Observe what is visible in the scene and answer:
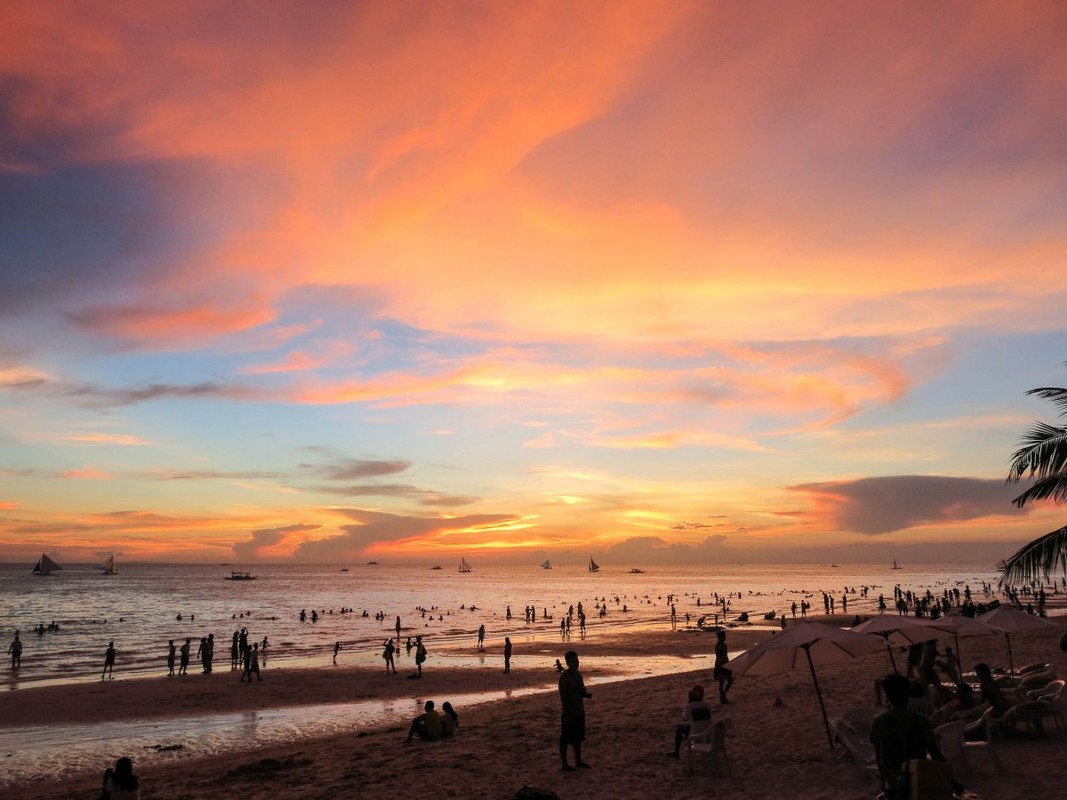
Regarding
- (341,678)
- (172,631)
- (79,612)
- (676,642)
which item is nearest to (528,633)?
(676,642)

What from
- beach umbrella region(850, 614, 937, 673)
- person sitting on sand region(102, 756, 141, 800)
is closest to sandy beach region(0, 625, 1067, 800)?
beach umbrella region(850, 614, 937, 673)

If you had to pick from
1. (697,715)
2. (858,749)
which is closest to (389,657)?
(697,715)

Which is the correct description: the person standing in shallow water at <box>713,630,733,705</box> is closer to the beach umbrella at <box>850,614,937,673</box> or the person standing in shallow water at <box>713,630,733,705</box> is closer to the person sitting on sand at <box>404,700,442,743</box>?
the beach umbrella at <box>850,614,937,673</box>

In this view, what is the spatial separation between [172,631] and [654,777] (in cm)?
6586

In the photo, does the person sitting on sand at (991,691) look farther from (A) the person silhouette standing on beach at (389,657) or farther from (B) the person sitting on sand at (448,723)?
(A) the person silhouette standing on beach at (389,657)

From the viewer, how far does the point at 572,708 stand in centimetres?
1197

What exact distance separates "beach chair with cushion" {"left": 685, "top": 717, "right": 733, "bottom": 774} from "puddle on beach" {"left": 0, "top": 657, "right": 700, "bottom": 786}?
10.2 meters

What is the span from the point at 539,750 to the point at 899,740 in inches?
387

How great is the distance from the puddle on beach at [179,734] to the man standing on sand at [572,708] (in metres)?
8.45

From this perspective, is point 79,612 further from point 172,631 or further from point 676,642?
point 676,642

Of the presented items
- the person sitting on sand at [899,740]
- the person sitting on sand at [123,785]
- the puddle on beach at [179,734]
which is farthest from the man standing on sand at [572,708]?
the puddle on beach at [179,734]

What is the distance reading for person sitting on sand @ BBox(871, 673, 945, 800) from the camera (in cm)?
617

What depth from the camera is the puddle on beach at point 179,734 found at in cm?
1797

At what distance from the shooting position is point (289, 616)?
80.8 metres
